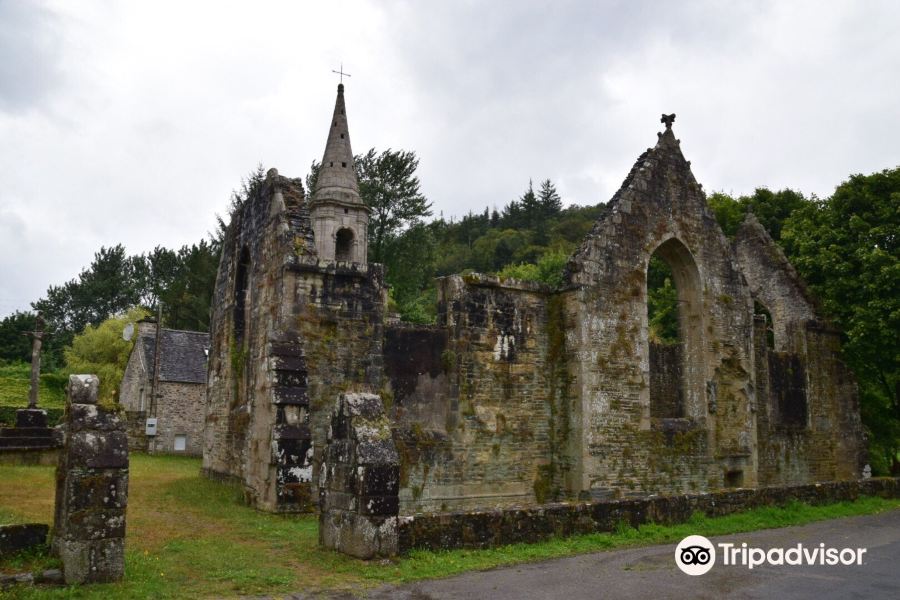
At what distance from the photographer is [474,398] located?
1480 centimetres

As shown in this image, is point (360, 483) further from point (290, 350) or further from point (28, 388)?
point (28, 388)

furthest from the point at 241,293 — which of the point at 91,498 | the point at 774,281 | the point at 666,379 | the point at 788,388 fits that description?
the point at 774,281

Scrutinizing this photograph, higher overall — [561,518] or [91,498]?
[91,498]

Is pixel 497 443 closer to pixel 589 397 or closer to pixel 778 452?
pixel 589 397

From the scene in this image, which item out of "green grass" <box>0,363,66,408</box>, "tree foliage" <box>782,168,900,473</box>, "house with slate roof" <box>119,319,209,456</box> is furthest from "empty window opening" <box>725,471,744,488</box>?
"green grass" <box>0,363,66,408</box>

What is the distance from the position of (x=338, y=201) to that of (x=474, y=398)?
19.3 metres

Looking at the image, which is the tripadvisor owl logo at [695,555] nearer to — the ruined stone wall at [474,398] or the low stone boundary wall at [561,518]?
the low stone boundary wall at [561,518]

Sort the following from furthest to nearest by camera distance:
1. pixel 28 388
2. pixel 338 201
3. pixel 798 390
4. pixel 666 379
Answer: pixel 28 388 < pixel 338 201 < pixel 798 390 < pixel 666 379

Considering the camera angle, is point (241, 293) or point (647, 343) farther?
point (241, 293)

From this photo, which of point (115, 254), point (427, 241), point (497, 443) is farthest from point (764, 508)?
point (115, 254)

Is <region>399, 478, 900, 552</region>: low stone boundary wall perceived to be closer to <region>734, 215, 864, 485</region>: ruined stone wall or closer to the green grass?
<region>734, 215, 864, 485</region>: ruined stone wall

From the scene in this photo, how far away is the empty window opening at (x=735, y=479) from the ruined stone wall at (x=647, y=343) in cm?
11

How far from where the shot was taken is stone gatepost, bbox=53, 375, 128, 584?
7031 mm

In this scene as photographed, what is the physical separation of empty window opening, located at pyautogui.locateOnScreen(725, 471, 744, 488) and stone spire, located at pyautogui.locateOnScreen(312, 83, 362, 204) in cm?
2048
